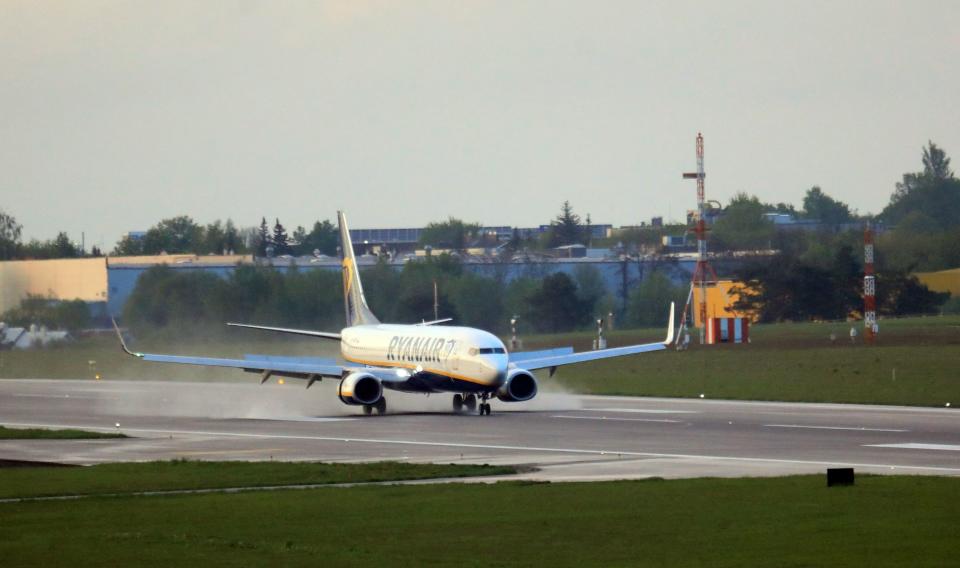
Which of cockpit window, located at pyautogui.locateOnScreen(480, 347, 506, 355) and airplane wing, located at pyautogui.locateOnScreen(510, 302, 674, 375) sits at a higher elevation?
cockpit window, located at pyautogui.locateOnScreen(480, 347, 506, 355)

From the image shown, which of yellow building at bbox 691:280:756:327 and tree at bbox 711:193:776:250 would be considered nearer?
yellow building at bbox 691:280:756:327

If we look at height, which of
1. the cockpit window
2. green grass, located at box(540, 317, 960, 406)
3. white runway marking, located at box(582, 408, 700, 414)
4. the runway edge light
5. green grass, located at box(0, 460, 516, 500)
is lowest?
green grass, located at box(540, 317, 960, 406)

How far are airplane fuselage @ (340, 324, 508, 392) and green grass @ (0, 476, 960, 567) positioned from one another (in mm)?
23762

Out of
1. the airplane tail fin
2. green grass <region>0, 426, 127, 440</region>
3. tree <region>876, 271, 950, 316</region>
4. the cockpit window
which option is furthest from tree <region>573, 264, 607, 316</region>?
green grass <region>0, 426, 127, 440</region>

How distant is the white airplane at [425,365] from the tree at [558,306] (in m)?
48.3

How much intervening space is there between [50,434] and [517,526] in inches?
1086

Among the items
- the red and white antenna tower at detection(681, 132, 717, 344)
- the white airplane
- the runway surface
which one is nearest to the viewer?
the runway surface

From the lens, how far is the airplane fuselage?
54188 millimetres

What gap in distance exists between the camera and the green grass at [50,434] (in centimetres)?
4712

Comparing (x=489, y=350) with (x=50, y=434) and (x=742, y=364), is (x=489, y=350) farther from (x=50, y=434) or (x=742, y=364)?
(x=742, y=364)

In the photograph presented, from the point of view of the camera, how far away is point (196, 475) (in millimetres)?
33375

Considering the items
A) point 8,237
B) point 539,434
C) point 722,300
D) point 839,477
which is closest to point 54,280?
point 8,237

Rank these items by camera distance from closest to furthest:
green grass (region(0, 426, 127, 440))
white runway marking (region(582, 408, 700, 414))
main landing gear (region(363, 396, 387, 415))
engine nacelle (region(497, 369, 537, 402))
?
green grass (region(0, 426, 127, 440)) → engine nacelle (region(497, 369, 537, 402)) → white runway marking (region(582, 408, 700, 414)) → main landing gear (region(363, 396, 387, 415))

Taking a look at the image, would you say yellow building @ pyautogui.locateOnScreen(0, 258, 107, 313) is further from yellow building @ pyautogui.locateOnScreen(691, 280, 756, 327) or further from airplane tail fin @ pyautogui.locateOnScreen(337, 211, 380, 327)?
yellow building @ pyautogui.locateOnScreen(691, 280, 756, 327)
